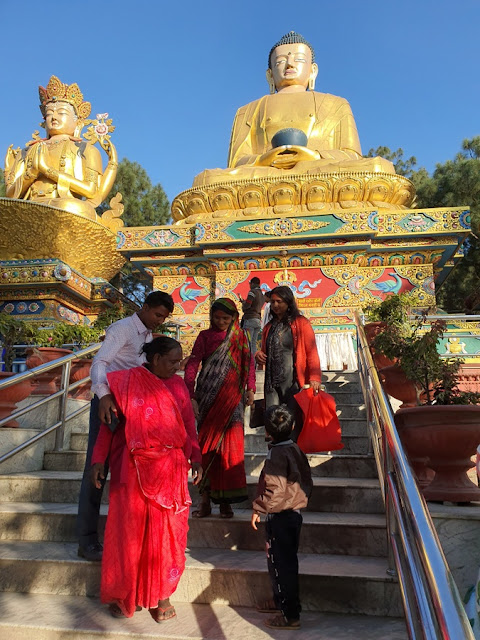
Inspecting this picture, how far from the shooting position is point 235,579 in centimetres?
244

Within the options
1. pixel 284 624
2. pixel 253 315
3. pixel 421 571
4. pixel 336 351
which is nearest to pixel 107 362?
pixel 284 624

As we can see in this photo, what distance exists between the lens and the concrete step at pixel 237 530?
275 cm

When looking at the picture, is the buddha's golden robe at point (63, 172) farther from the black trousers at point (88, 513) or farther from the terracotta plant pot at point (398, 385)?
the black trousers at point (88, 513)

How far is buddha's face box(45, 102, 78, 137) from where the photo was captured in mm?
15539

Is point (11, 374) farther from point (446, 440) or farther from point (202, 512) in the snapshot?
point (446, 440)

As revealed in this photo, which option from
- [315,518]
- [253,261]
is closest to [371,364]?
[315,518]

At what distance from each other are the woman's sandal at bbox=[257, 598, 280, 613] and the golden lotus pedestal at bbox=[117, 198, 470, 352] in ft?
25.2

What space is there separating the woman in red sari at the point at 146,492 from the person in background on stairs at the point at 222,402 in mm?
731

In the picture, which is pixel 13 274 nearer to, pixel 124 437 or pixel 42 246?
pixel 42 246

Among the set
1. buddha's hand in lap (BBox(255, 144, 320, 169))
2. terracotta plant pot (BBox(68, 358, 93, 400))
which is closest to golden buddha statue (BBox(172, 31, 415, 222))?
buddha's hand in lap (BBox(255, 144, 320, 169))

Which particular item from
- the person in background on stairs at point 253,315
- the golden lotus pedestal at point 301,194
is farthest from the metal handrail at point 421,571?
the golden lotus pedestal at point 301,194

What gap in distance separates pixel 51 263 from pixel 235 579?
11.3m

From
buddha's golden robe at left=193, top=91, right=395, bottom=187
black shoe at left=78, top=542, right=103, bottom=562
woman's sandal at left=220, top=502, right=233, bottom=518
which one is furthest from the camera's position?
buddha's golden robe at left=193, top=91, right=395, bottom=187

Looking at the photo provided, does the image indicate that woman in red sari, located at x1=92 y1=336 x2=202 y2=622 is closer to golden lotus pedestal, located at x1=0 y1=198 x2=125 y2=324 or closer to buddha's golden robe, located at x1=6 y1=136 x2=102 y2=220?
golden lotus pedestal, located at x1=0 y1=198 x2=125 y2=324
